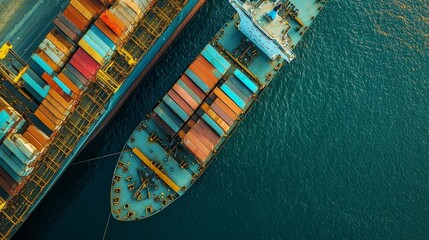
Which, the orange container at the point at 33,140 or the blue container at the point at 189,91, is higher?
the blue container at the point at 189,91

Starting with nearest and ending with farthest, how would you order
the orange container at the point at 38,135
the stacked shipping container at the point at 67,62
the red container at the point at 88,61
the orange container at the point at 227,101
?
1. the orange container at the point at 38,135
2. the stacked shipping container at the point at 67,62
3. the red container at the point at 88,61
4. the orange container at the point at 227,101

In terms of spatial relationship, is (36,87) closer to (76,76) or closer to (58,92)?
(58,92)

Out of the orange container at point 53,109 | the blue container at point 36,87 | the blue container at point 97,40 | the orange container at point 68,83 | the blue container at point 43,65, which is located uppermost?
the blue container at point 97,40

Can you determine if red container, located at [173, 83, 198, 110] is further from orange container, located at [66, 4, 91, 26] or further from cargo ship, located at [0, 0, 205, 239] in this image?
orange container, located at [66, 4, 91, 26]

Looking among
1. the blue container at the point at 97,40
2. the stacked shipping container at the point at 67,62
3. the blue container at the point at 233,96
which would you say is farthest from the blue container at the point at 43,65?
the blue container at the point at 233,96

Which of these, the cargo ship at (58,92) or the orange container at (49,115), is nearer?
the cargo ship at (58,92)

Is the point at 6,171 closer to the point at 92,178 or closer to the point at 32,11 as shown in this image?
the point at 92,178

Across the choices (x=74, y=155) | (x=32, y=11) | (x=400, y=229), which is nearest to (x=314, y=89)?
(x=400, y=229)

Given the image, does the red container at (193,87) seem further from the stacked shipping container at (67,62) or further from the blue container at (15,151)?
the blue container at (15,151)
